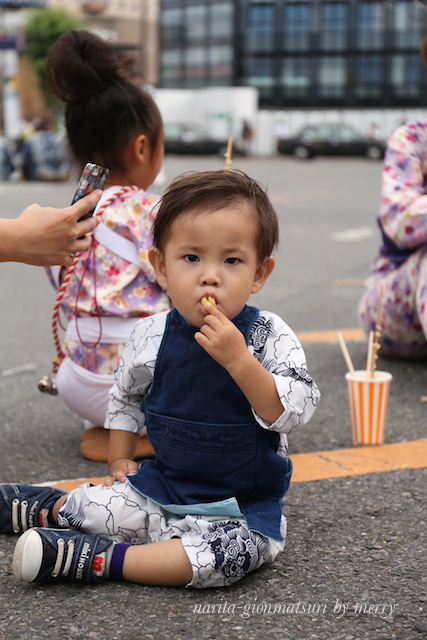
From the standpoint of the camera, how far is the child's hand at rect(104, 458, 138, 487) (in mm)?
2150

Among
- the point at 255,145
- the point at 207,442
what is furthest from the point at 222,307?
the point at 255,145

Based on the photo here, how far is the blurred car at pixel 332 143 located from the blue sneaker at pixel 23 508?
2924cm

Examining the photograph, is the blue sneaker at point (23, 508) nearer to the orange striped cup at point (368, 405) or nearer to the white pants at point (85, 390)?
the white pants at point (85, 390)

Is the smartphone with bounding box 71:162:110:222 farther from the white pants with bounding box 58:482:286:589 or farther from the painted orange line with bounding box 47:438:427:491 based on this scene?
the painted orange line with bounding box 47:438:427:491

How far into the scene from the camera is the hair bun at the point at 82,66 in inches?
109

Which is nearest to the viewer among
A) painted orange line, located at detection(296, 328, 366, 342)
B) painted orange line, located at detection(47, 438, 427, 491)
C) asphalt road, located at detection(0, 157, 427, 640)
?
asphalt road, located at detection(0, 157, 427, 640)

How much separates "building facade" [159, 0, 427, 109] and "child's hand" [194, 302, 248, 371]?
149ft

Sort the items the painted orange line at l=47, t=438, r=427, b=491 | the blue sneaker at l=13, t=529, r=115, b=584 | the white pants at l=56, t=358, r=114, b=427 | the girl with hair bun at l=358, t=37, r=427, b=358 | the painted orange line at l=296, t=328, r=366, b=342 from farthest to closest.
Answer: the painted orange line at l=296, t=328, r=366, b=342 → the girl with hair bun at l=358, t=37, r=427, b=358 → the white pants at l=56, t=358, r=114, b=427 → the painted orange line at l=47, t=438, r=427, b=491 → the blue sneaker at l=13, t=529, r=115, b=584

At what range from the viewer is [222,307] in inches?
77.7

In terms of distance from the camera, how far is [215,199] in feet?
6.50

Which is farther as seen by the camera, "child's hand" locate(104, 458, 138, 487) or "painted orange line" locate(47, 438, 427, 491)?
"painted orange line" locate(47, 438, 427, 491)

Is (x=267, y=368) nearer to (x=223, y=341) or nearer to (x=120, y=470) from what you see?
(x=223, y=341)

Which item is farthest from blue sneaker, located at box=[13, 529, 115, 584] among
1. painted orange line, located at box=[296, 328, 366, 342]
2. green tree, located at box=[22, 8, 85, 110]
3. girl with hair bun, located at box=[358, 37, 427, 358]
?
green tree, located at box=[22, 8, 85, 110]

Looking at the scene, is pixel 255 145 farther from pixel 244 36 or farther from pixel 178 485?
pixel 178 485
